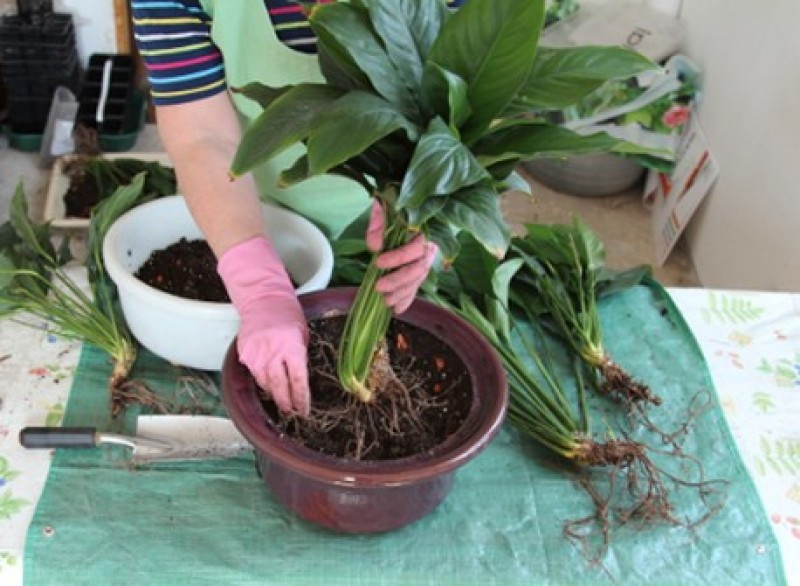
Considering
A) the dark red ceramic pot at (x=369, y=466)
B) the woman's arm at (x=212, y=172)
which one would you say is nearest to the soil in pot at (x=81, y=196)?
the woman's arm at (x=212, y=172)

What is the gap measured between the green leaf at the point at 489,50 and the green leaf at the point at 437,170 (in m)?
0.06

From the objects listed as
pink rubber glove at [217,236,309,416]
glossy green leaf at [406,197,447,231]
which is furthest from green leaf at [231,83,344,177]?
pink rubber glove at [217,236,309,416]

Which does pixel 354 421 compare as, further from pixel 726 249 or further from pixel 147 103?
pixel 147 103

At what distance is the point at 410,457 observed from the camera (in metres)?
0.81

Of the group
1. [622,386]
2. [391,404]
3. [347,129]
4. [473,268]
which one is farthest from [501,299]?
[347,129]

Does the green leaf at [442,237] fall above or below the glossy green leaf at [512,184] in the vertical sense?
below

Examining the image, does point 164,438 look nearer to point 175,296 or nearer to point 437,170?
point 175,296

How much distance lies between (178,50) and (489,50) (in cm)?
44

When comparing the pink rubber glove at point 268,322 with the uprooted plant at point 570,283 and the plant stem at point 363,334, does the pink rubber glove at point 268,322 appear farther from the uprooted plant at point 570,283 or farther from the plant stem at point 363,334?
the uprooted plant at point 570,283

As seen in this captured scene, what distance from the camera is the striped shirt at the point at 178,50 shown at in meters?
0.96

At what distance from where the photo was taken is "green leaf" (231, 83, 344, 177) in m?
0.67

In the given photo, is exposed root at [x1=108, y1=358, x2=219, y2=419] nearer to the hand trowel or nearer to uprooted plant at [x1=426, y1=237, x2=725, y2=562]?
the hand trowel

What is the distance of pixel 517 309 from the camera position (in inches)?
46.6

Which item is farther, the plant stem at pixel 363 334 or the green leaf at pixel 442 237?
the plant stem at pixel 363 334
